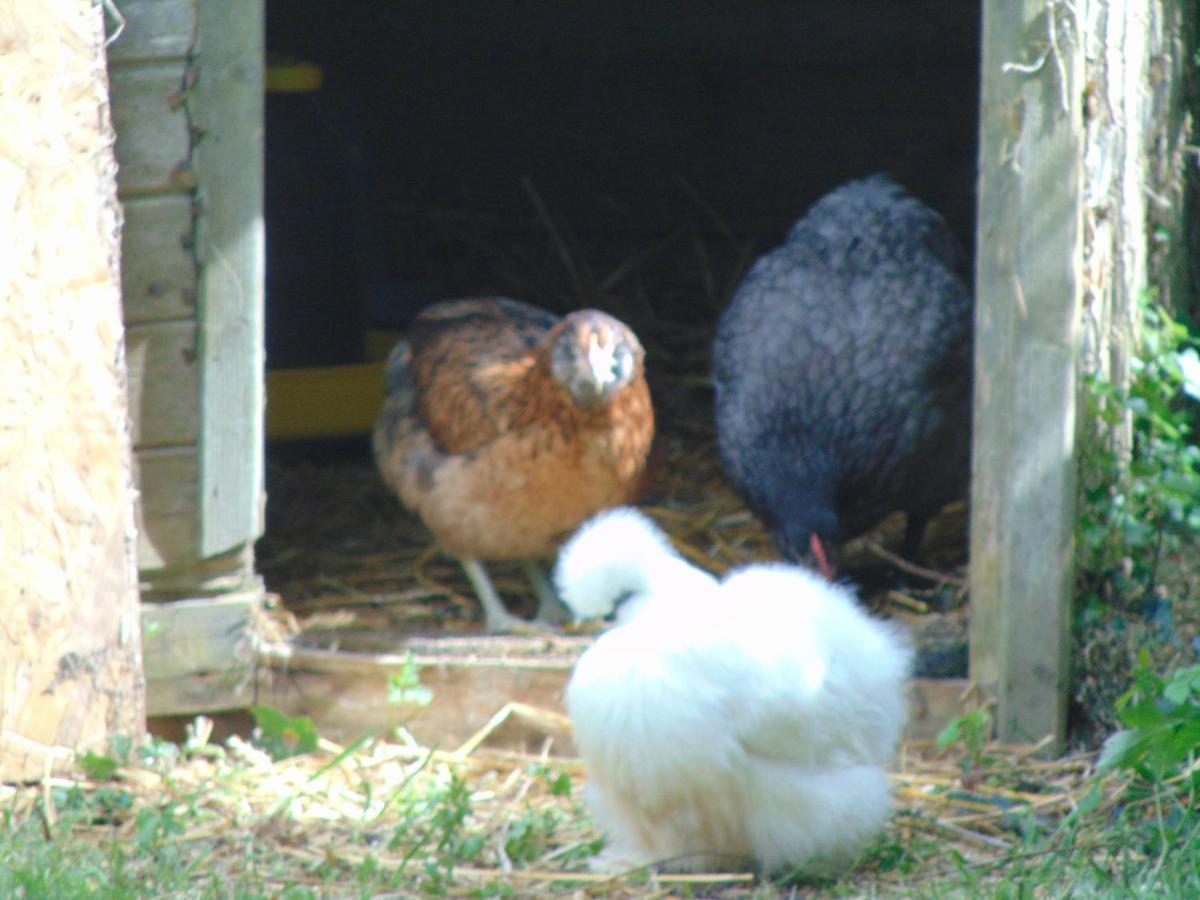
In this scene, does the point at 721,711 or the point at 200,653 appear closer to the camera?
the point at 721,711

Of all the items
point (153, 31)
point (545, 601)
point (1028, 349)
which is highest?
point (153, 31)

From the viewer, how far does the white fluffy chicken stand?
9.20 feet

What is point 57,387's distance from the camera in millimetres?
3445

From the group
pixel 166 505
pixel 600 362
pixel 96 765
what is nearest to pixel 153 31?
pixel 166 505

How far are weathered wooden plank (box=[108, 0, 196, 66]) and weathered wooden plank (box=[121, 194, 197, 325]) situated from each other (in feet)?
1.09

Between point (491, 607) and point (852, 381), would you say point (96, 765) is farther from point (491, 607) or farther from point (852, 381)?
point (852, 381)

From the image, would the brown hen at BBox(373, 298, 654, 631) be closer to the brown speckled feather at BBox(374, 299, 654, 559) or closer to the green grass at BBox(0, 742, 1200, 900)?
the brown speckled feather at BBox(374, 299, 654, 559)

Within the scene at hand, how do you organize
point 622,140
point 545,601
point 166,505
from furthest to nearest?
point 622,140, point 545,601, point 166,505

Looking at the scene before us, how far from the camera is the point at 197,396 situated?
3.86 m

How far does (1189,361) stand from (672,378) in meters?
3.10

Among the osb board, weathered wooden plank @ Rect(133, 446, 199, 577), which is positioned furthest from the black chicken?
weathered wooden plank @ Rect(133, 446, 199, 577)

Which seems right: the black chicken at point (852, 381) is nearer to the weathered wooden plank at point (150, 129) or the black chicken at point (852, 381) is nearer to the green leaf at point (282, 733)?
the green leaf at point (282, 733)

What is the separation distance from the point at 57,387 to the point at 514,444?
1.47m

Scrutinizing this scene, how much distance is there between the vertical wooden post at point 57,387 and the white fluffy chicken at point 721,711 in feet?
3.73
